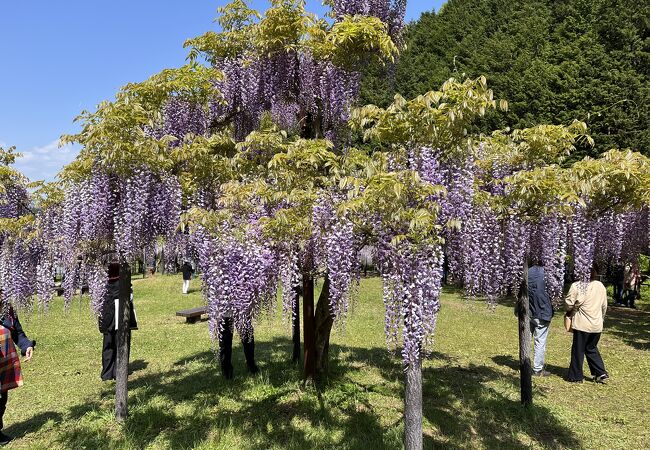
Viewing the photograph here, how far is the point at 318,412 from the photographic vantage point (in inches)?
260

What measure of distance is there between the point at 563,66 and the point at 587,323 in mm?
20092

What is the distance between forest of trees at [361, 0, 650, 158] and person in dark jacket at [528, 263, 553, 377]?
9520 mm

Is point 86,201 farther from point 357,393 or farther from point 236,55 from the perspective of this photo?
point 357,393

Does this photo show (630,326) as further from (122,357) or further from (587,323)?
(122,357)

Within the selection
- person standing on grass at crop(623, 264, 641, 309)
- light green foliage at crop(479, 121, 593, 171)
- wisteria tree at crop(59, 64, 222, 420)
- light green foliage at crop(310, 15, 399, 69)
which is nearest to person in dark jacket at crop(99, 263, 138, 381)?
wisteria tree at crop(59, 64, 222, 420)

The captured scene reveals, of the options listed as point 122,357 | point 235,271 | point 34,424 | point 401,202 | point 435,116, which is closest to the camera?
point 401,202

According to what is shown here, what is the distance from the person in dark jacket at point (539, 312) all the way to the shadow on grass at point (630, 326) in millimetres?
4139

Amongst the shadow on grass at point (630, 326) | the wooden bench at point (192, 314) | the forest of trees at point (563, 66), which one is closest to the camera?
the shadow on grass at point (630, 326)

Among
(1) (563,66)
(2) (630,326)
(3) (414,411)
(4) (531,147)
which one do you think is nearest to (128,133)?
(3) (414,411)

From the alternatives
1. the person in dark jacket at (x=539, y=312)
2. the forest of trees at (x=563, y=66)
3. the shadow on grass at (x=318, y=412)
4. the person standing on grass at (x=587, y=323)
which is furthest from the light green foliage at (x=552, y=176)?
the forest of trees at (x=563, y=66)

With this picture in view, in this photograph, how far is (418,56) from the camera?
3541 cm

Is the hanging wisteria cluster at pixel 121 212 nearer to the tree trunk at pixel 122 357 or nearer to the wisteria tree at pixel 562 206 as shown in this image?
the tree trunk at pixel 122 357

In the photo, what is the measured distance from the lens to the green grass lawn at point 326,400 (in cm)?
588

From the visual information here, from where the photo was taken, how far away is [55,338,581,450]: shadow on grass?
5.79 metres
